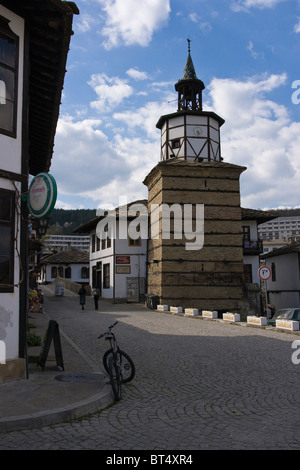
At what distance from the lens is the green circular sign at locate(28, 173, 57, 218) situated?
6895mm

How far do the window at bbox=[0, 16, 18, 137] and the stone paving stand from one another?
5097mm

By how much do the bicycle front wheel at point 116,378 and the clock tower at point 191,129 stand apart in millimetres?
24159

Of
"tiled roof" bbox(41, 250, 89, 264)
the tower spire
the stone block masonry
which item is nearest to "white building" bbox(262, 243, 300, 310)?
the stone block masonry

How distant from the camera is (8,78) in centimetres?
764

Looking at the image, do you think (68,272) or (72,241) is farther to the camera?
(72,241)

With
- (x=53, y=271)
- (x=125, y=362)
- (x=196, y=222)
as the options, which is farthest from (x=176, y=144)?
(x=53, y=271)

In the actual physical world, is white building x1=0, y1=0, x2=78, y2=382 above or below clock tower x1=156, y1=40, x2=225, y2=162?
below

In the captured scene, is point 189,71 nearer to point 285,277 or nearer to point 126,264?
point 126,264

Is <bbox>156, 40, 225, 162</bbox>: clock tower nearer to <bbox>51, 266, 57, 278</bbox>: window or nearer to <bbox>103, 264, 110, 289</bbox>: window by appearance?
<bbox>103, 264, 110, 289</bbox>: window

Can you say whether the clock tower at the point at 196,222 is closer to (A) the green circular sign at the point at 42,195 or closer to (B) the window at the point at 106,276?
(B) the window at the point at 106,276

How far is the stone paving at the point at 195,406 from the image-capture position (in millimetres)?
4574

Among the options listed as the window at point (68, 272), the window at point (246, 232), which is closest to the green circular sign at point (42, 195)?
the window at point (246, 232)

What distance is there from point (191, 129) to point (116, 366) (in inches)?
992
